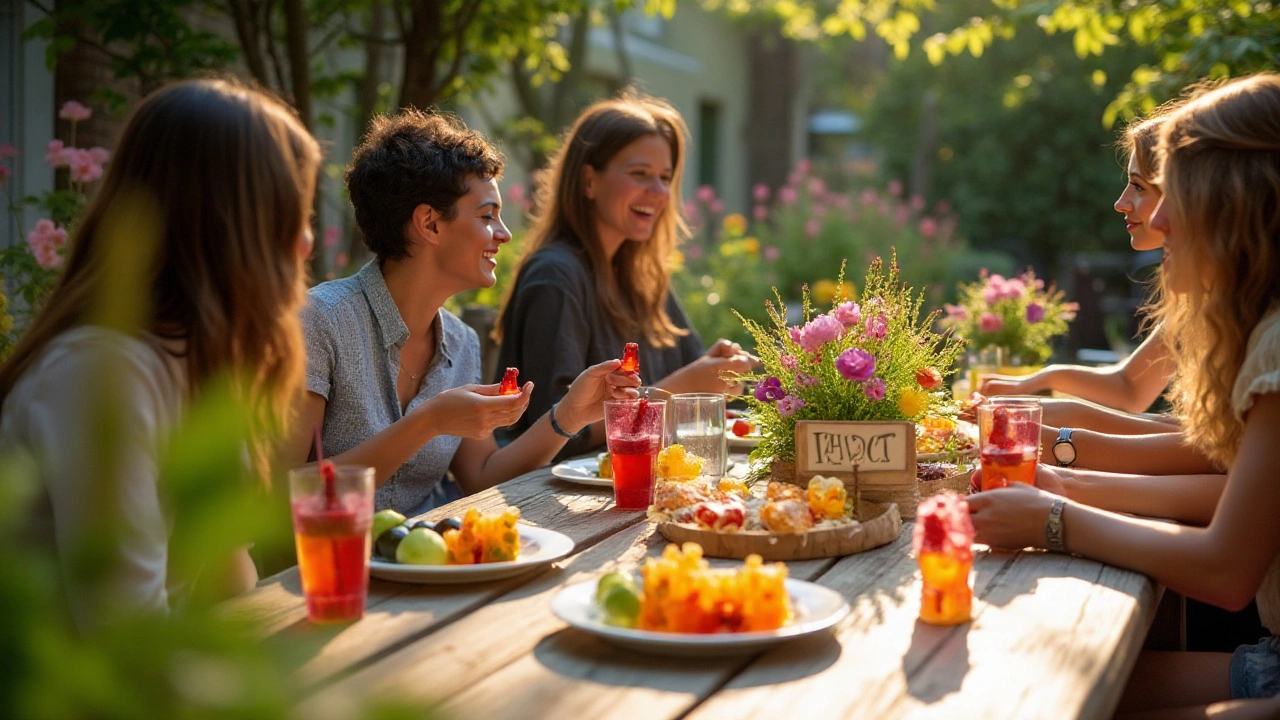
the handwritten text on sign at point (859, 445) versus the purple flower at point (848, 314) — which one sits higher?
the purple flower at point (848, 314)

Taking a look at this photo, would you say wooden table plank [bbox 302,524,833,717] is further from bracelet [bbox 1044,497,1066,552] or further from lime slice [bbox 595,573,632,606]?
bracelet [bbox 1044,497,1066,552]

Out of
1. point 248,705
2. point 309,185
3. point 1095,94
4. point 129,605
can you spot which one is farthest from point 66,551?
point 1095,94

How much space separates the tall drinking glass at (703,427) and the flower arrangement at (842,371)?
97mm

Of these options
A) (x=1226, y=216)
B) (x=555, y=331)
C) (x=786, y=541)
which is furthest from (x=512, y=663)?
(x=555, y=331)

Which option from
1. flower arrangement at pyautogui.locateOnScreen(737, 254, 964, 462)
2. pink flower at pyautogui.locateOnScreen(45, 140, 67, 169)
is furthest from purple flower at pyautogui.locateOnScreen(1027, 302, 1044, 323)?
pink flower at pyautogui.locateOnScreen(45, 140, 67, 169)

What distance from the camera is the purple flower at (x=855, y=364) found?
2096 millimetres

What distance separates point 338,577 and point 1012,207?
692 inches

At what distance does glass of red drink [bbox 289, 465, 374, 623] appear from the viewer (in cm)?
146

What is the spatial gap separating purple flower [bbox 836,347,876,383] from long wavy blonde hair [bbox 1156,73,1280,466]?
0.55 meters

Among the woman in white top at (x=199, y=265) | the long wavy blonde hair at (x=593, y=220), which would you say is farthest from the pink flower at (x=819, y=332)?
the long wavy blonde hair at (x=593, y=220)

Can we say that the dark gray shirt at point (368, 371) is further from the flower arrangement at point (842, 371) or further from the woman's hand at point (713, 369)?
the flower arrangement at point (842, 371)

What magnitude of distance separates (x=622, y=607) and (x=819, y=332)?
90 centimetres

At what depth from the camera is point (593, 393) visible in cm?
262

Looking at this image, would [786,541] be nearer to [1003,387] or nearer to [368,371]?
[368,371]
